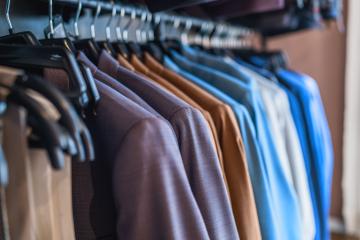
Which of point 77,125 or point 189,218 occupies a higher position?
point 77,125

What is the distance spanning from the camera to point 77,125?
1.06ft

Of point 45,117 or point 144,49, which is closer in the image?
point 45,117

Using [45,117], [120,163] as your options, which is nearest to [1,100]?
[45,117]

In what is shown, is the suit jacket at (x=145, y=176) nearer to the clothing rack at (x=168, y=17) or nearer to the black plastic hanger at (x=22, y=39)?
the black plastic hanger at (x=22, y=39)

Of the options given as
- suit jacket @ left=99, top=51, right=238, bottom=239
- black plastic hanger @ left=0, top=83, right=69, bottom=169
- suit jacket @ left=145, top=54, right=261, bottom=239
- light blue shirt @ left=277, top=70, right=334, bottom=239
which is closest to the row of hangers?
black plastic hanger @ left=0, top=83, right=69, bottom=169

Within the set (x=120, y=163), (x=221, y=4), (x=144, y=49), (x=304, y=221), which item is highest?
(x=221, y=4)

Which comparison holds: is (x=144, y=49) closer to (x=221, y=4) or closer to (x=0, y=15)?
(x=0, y=15)

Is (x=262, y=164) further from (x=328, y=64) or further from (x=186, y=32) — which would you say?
(x=328, y=64)

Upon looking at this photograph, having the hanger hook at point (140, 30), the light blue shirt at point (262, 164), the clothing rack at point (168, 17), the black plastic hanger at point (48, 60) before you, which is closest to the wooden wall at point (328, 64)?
the clothing rack at point (168, 17)

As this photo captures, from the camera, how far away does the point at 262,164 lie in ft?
2.18

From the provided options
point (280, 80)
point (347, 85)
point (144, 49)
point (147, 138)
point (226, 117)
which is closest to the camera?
point (147, 138)

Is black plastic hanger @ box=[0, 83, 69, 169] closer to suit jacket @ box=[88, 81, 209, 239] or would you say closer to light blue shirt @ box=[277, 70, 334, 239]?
suit jacket @ box=[88, 81, 209, 239]

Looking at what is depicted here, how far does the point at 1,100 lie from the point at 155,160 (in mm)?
181

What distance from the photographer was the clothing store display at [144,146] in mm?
329
